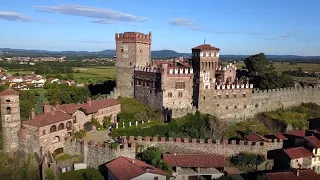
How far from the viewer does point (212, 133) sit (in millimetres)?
36812

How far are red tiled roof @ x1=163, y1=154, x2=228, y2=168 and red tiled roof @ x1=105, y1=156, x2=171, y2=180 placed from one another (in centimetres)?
246

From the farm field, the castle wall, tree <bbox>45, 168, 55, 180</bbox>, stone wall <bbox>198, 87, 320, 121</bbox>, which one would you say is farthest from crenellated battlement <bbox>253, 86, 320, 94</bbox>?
the farm field

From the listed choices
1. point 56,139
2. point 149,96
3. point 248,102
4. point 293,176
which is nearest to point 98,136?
point 56,139

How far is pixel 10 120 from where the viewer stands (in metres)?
30.5

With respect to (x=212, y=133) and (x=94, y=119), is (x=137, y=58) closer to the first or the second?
(x=94, y=119)

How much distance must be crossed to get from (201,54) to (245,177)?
16185mm

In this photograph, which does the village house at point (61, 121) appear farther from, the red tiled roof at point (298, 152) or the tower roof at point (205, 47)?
the red tiled roof at point (298, 152)

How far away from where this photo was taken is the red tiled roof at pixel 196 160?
93.6ft

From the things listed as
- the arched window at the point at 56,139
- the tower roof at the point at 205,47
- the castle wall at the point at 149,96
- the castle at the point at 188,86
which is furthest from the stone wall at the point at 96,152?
the tower roof at the point at 205,47

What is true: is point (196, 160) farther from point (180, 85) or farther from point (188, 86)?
point (188, 86)

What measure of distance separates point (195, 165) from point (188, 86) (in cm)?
1365

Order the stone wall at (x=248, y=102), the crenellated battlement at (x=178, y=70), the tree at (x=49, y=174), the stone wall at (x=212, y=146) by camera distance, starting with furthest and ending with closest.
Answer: the stone wall at (x=248, y=102), the crenellated battlement at (x=178, y=70), the stone wall at (x=212, y=146), the tree at (x=49, y=174)

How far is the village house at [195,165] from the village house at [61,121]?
10.6 meters

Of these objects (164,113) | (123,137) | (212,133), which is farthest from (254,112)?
(123,137)
